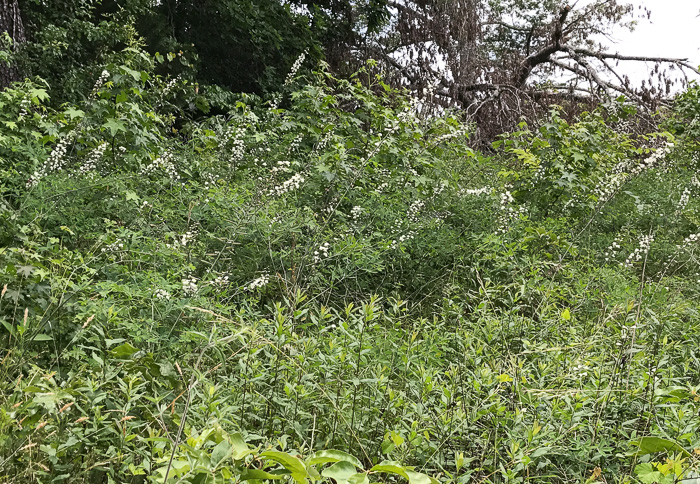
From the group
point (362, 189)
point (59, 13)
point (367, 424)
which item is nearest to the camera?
point (367, 424)

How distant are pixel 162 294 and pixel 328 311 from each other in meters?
0.91

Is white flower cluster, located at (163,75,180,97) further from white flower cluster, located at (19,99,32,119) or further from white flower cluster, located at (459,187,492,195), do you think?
white flower cluster, located at (459,187,492,195)

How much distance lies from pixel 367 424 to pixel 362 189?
3.15 m

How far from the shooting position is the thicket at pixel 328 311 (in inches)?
61.9

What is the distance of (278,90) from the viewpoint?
9.30 meters

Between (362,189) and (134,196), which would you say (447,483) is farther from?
(362,189)

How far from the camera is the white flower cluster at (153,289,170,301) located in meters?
2.33

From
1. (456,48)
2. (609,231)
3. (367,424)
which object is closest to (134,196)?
(367,424)

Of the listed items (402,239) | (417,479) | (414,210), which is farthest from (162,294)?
(414,210)

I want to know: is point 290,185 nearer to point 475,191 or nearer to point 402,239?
point 402,239

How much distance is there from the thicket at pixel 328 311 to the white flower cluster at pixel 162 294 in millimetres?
17

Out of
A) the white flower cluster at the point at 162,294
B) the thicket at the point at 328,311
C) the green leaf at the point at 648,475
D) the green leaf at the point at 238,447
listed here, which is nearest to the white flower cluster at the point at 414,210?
the thicket at the point at 328,311

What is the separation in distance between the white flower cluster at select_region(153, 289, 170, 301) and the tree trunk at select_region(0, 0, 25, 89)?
524 centimetres

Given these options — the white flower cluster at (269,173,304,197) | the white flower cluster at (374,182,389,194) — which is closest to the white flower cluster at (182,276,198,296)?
the white flower cluster at (269,173,304,197)
